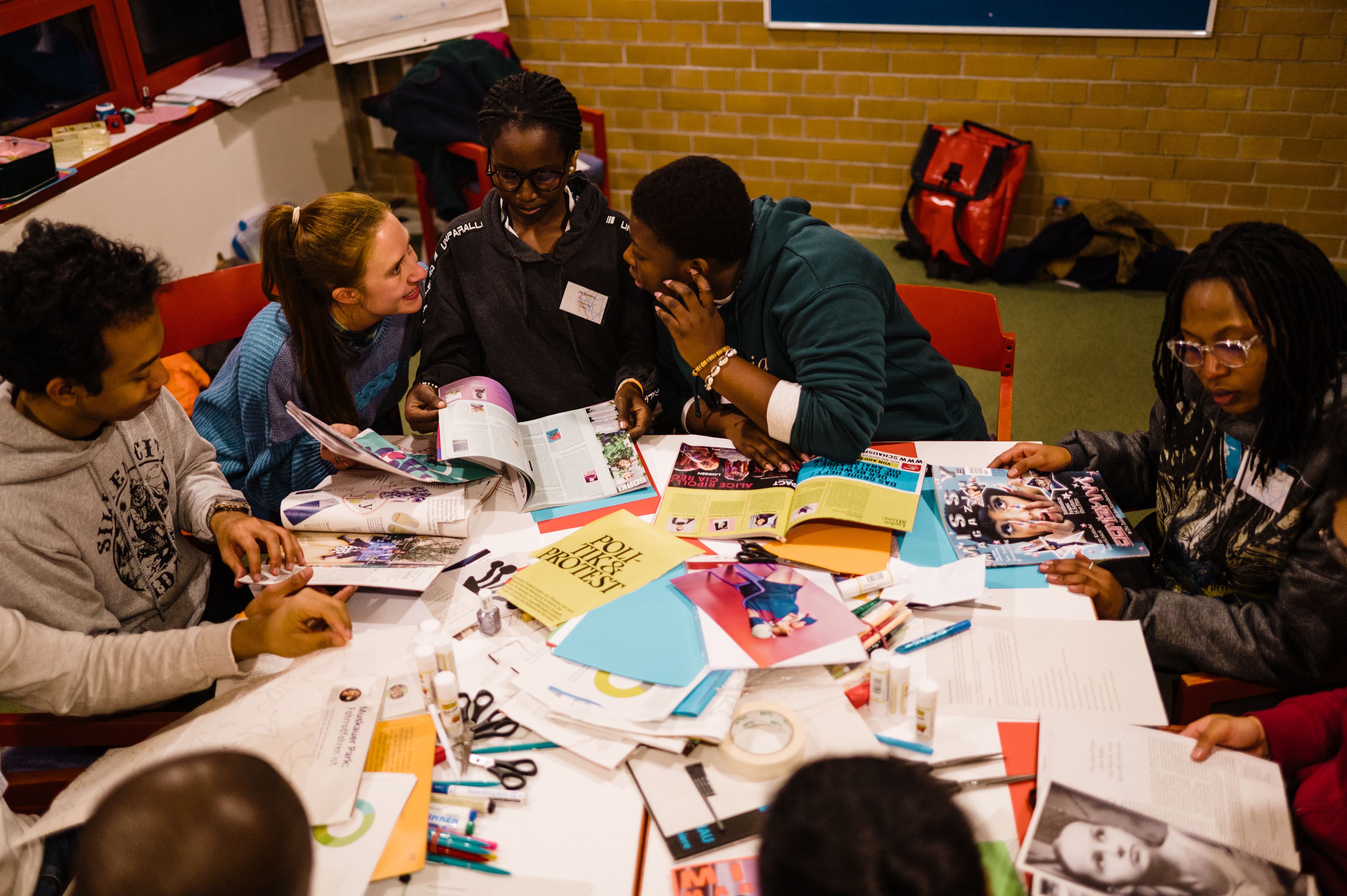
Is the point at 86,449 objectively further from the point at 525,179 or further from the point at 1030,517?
the point at 1030,517

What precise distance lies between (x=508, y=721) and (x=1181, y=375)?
1.26 m

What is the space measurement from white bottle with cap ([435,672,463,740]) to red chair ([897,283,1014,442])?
143 centimetres

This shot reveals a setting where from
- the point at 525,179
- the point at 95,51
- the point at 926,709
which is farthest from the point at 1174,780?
the point at 95,51

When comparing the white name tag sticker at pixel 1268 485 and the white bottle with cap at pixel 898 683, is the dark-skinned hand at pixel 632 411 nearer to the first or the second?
the white bottle with cap at pixel 898 683

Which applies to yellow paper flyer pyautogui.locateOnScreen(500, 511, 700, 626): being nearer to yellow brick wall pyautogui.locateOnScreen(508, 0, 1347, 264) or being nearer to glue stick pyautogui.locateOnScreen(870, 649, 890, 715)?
glue stick pyautogui.locateOnScreen(870, 649, 890, 715)

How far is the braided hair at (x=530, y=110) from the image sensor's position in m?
2.09

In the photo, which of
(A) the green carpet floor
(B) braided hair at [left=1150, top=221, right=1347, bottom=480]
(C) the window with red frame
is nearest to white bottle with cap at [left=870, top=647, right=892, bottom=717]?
(B) braided hair at [left=1150, top=221, right=1347, bottom=480]

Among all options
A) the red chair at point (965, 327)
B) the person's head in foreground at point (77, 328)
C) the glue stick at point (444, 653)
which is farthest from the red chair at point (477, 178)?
the glue stick at point (444, 653)

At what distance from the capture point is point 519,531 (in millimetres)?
1730

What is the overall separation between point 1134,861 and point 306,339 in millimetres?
1719

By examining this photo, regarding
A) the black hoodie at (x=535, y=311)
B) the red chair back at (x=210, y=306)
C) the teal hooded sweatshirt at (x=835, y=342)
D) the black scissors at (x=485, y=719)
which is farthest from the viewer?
the red chair back at (x=210, y=306)

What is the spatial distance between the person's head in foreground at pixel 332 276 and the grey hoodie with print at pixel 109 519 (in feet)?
0.98

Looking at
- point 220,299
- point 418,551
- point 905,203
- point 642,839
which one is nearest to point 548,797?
point 642,839

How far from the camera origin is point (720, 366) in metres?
1.86
